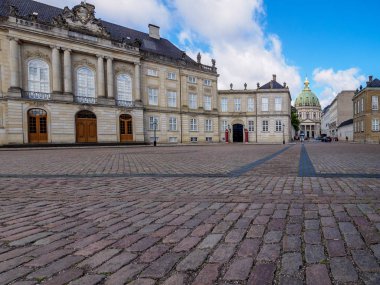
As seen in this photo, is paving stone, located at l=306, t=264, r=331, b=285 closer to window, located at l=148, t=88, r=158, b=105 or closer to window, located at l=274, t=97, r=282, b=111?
window, located at l=148, t=88, r=158, b=105

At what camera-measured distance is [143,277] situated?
1.94 metres

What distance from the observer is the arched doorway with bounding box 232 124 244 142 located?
4938cm

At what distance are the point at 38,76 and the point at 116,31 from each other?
15403 millimetres

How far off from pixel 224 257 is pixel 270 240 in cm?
61

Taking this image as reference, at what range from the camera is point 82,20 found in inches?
1271

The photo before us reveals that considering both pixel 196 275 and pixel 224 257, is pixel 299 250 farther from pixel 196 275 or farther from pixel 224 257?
pixel 196 275

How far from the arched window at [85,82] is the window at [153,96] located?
8637mm

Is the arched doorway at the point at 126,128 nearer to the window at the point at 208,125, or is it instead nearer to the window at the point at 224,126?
the window at the point at 208,125

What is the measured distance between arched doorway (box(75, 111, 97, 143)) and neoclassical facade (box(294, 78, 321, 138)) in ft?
388

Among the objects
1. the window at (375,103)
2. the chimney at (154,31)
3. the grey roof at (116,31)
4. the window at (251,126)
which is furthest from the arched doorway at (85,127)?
the window at (375,103)

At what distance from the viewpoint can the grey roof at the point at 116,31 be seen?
30.9 metres

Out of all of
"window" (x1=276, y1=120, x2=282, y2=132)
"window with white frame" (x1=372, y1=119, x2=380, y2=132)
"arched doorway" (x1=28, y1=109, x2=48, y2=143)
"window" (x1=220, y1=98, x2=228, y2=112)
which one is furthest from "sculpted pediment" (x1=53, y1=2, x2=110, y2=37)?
"window with white frame" (x1=372, y1=119, x2=380, y2=132)

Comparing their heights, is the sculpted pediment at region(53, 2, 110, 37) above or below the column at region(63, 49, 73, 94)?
above

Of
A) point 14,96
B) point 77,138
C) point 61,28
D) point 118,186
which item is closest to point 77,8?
point 61,28
